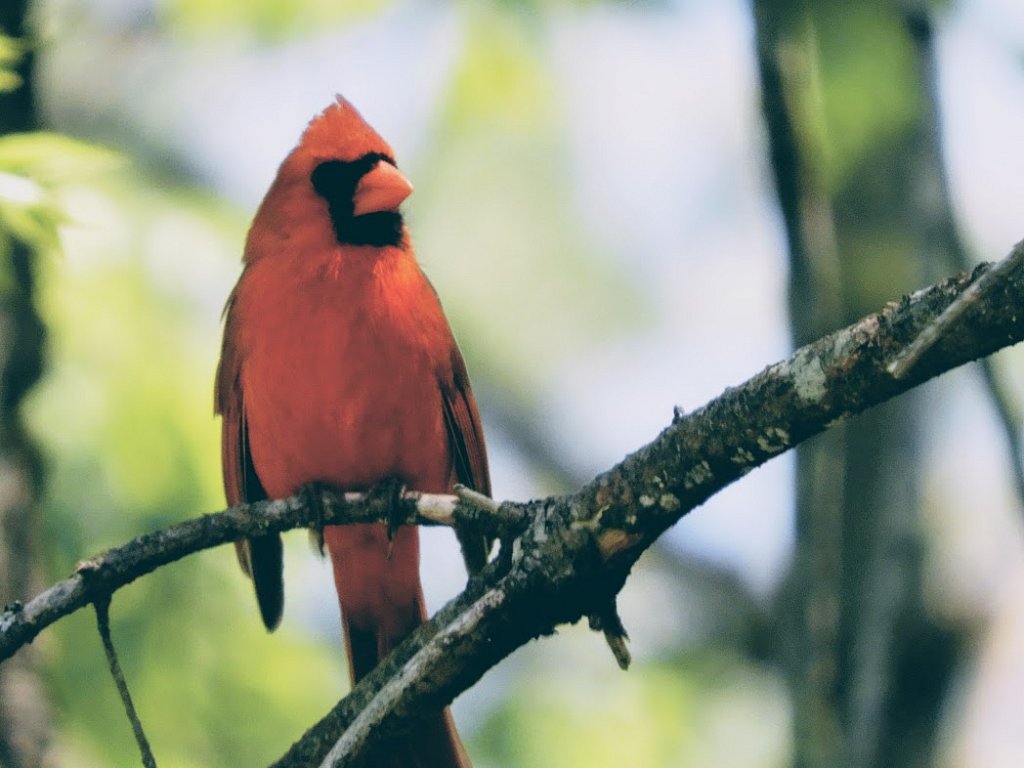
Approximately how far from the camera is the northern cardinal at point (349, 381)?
3.32 meters

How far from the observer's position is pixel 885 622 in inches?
150

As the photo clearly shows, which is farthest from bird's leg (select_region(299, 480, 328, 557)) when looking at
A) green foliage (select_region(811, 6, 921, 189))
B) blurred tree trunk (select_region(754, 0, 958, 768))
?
green foliage (select_region(811, 6, 921, 189))

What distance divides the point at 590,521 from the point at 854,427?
2.20 meters

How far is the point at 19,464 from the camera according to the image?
Result: 3.63 metres

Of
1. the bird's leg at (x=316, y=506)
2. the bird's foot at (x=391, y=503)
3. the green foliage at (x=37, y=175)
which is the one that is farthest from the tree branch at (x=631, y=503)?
the green foliage at (x=37, y=175)

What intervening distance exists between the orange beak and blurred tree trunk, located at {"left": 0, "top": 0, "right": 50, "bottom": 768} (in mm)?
901

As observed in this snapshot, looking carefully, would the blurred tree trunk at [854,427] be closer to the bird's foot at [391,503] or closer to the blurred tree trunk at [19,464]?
the bird's foot at [391,503]

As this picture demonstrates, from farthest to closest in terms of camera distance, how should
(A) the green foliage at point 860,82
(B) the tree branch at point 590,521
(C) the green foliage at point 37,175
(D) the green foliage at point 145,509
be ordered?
(D) the green foliage at point 145,509 → (A) the green foliage at point 860,82 → (C) the green foliage at point 37,175 → (B) the tree branch at point 590,521

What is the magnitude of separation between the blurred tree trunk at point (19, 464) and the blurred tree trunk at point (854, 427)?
194 centimetres

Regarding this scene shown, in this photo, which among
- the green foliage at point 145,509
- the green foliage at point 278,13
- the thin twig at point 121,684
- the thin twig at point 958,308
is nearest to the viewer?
the thin twig at point 958,308

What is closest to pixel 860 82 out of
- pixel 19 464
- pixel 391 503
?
pixel 391 503

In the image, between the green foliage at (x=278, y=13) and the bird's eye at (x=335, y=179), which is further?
the green foliage at (x=278, y=13)

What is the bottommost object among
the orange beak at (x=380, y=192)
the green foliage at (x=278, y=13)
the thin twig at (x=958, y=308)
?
the thin twig at (x=958, y=308)

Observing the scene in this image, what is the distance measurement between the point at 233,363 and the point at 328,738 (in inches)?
51.7
